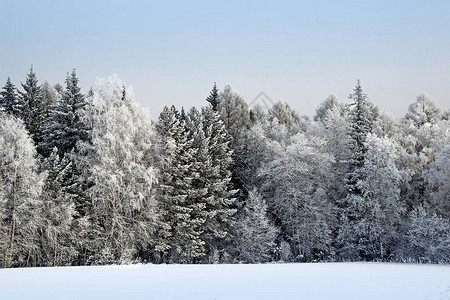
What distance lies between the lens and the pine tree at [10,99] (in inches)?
1608

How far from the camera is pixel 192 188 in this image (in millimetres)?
39594

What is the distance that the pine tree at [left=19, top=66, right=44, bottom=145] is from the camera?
39438 millimetres

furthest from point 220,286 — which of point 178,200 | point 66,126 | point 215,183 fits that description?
point 215,183

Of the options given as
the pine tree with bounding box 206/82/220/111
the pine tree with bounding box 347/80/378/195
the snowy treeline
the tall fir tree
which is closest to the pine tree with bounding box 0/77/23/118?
the snowy treeline

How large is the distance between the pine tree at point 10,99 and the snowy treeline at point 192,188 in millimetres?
99

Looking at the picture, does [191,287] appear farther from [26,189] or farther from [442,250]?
[442,250]

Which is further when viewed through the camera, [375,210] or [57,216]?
[375,210]

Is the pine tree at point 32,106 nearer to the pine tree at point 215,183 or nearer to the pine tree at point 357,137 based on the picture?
the pine tree at point 215,183

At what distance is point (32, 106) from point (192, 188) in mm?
17865

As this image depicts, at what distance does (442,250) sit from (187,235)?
20070mm

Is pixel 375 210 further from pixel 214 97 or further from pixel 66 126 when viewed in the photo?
pixel 66 126

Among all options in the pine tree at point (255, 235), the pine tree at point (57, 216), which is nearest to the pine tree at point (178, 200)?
the pine tree at point (255, 235)

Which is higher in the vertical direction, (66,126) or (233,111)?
Answer: (233,111)

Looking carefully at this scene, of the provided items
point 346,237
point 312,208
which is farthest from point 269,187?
point 346,237
